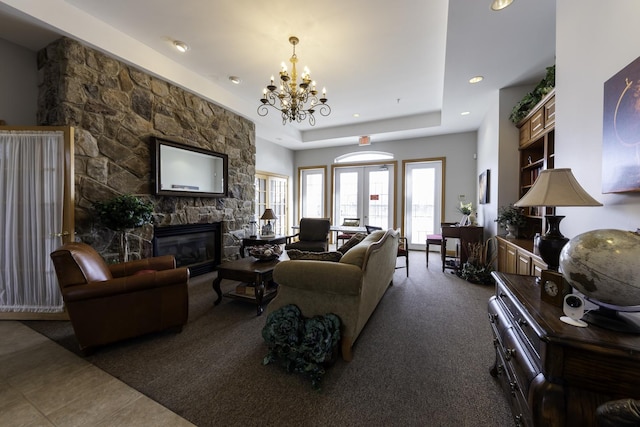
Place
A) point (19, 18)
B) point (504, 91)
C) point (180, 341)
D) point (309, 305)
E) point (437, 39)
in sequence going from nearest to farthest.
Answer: point (309, 305) < point (180, 341) < point (19, 18) < point (437, 39) < point (504, 91)

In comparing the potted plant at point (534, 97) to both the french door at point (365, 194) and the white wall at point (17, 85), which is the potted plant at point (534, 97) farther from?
the white wall at point (17, 85)

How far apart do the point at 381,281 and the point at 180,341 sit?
2.07 m

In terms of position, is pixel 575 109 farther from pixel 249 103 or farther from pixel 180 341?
pixel 249 103

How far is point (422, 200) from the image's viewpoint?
21.3ft

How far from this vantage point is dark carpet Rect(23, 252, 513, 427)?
1477 millimetres

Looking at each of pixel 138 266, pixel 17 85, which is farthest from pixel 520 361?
pixel 17 85

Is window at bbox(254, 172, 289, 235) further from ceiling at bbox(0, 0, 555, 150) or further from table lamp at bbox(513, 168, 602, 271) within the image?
table lamp at bbox(513, 168, 602, 271)

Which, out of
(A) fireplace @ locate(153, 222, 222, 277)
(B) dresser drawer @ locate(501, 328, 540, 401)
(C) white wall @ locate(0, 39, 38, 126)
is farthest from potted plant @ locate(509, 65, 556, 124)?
(C) white wall @ locate(0, 39, 38, 126)

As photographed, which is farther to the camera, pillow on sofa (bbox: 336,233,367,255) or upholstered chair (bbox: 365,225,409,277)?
upholstered chair (bbox: 365,225,409,277)

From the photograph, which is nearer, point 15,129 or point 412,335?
point 412,335

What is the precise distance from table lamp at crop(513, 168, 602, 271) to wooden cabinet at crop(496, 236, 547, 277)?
2.68ft

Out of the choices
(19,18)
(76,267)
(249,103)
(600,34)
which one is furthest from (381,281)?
(19,18)

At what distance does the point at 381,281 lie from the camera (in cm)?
282

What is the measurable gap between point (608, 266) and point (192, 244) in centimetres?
471
